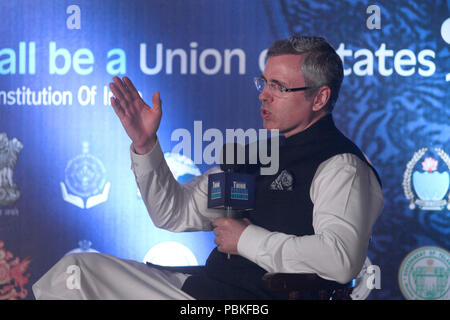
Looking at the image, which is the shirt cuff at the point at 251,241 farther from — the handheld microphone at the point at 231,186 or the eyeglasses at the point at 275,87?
the eyeglasses at the point at 275,87

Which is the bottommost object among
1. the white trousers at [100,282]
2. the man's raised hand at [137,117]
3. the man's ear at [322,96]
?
the white trousers at [100,282]

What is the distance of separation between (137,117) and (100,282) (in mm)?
846

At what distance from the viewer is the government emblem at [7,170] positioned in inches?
171

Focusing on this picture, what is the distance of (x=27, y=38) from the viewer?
171 inches

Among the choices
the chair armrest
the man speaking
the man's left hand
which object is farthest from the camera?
the man's left hand

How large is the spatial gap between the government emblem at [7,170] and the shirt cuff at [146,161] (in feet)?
5.22

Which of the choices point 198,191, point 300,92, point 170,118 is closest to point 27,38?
point 170,118

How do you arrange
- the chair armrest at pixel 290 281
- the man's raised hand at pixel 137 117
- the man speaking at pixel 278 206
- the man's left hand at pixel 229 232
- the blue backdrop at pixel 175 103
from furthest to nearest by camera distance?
the blue backdrop at pixel 175 103 < the man's raised hand at pixel 137 117 < the man's left hand at pixel 229 232 < the man speaking at pixel 278 206 < the chair armrest at pixel 290 281

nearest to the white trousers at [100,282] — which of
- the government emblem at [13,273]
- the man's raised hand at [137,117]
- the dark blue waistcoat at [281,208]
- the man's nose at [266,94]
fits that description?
the dark blue waistcoat at [281,208]

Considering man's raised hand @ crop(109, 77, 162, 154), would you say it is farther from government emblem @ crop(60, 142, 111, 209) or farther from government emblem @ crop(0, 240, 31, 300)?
government emblem @ crop(0, 240, 31, 300)

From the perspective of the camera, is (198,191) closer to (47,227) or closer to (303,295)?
(303,295)

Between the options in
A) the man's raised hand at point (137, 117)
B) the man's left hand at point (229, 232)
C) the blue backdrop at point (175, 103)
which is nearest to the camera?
the man's left hand at point (229, 232)

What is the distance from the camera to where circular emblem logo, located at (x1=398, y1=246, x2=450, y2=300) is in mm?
4270

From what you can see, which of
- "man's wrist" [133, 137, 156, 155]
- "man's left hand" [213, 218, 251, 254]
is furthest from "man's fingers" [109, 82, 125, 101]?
"man's left hand" [213, 218, 251, 254]
